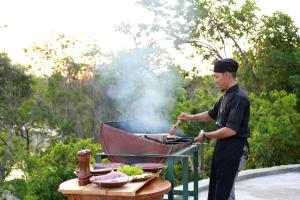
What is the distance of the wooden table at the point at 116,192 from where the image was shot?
2.86 meters

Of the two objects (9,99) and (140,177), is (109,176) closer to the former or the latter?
(140,177)

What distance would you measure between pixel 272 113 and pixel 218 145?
515cm

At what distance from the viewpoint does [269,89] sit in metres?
9.62

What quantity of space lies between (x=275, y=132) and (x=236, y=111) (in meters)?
4.81

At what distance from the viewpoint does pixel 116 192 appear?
112 inches

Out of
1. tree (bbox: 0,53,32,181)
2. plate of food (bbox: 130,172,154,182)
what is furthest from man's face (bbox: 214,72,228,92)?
tree (bbox: 0,53,32,181)

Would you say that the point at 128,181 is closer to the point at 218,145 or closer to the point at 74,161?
the point at 218,145

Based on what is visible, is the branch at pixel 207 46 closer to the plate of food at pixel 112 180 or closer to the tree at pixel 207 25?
the tree at pixel 207 25

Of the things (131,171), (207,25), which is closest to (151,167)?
(131,171)

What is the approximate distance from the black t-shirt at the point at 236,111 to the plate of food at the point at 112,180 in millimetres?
910

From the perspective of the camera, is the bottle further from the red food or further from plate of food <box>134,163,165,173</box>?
plate of food <box>134,163,165,173</box>

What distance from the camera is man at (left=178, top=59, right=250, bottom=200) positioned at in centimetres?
340

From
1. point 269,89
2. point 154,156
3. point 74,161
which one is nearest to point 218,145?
point 154,156

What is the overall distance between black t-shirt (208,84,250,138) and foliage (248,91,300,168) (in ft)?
15.2
